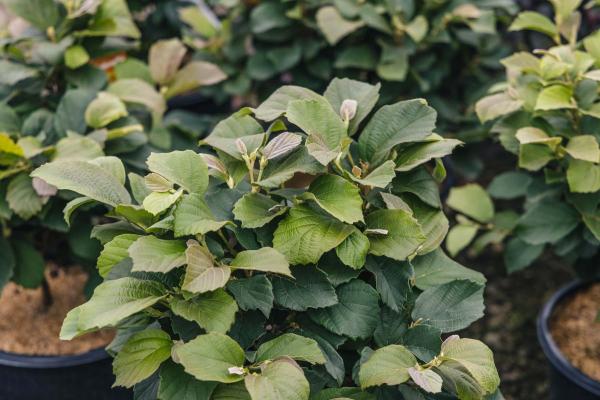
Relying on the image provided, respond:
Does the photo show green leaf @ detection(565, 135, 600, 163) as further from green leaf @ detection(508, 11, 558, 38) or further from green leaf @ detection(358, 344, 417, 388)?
green leaf @ detection(358, 344, 417, 388)

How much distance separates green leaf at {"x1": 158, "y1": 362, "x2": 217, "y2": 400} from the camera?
1125mm

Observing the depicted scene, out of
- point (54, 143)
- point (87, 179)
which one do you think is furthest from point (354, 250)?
point (54, 143)

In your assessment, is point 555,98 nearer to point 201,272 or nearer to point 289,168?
point 289,168

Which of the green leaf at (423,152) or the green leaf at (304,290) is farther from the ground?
the green leaf at (423,152)

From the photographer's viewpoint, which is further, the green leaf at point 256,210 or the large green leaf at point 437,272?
the large green leaf at point 437,272

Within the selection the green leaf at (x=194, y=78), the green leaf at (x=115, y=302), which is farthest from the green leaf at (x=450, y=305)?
the green leaf at (x=194, y=78)

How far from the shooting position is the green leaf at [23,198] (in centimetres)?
169

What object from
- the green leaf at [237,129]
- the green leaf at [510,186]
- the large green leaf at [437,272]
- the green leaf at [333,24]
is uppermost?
the green leaf at [237,129]

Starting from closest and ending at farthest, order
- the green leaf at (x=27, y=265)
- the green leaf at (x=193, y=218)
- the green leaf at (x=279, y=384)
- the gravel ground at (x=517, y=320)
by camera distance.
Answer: the green leaf at (x=279, y=384) → the green leaf at (x=193, y=218) → the green leaf at (x=27, y=265) → the gravel ground at (x=517, y=320)

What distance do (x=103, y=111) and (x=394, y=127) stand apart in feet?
2.74

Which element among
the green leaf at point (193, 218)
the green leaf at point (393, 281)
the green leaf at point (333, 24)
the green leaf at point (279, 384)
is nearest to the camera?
the green leaf at point (279, 384)

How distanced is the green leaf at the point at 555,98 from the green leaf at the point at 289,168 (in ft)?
2.12

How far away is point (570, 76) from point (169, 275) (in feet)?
3.68

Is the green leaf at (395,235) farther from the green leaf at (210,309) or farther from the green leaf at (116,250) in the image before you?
the green leaf at (116,250)
